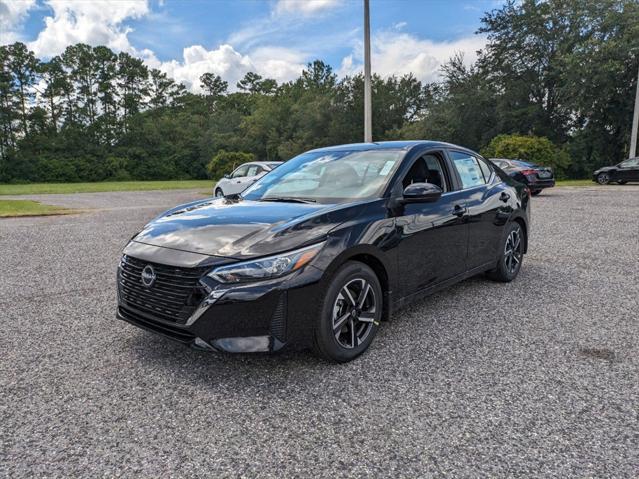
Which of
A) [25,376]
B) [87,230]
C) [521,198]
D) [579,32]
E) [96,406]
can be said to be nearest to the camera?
[96,406]

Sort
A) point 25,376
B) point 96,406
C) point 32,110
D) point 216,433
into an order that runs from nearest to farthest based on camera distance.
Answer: point 216,433 < point 96,406 < point 25,376 < point 32,110

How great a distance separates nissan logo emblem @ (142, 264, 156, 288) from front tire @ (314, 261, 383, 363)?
1.12m

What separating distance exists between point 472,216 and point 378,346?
1711 millimetres

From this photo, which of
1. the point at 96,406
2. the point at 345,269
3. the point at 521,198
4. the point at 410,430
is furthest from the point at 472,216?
the point at 96,406

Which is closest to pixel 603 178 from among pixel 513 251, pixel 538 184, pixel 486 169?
pixel 538 184

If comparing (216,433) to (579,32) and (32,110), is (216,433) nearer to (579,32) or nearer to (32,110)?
(579,32)

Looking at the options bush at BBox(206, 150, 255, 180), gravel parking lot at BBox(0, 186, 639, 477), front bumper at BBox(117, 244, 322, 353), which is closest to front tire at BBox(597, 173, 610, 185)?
gravel parking lot at BBox(0, 186, 639, 477)

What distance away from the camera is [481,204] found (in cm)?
441

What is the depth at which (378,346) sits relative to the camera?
3355mm

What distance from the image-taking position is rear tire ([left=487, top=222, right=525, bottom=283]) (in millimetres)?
4867

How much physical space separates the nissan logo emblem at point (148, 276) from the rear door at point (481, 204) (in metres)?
2.88

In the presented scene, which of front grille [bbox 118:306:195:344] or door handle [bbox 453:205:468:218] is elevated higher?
door handle [bbox 453:205:468:218]

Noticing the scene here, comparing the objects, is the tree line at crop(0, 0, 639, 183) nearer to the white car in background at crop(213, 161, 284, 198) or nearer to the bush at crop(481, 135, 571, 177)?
the bush at crop(481, 135, 571, 177)

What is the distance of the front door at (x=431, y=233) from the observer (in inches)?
136
